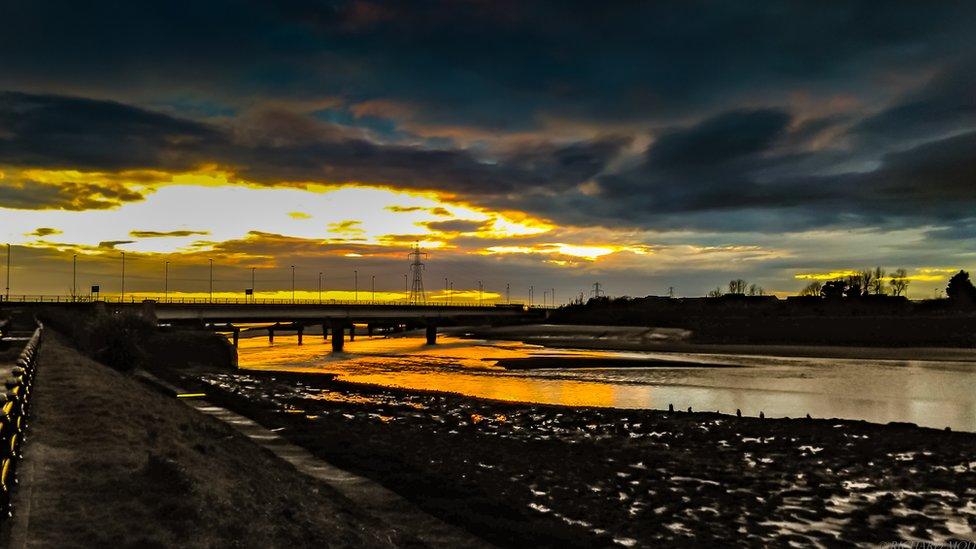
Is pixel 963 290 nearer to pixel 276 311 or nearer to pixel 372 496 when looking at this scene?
pixel 276 311

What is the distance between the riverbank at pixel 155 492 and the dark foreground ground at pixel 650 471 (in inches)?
129

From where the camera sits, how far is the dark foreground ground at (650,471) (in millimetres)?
14750

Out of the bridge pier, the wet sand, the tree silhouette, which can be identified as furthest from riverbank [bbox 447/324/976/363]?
the tree silhouette

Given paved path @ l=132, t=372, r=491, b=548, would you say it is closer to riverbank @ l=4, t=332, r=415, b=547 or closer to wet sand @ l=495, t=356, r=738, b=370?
riverbank @ l=4, t=332, r=415, b=547

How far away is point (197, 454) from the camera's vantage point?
1520cm

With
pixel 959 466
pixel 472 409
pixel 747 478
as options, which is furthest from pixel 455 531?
pixel 472 409

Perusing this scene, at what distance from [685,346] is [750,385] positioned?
5698 centimetres

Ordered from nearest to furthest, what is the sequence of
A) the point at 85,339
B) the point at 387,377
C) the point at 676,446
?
the point at 676,446
the point at 85,339
the point at 387,377

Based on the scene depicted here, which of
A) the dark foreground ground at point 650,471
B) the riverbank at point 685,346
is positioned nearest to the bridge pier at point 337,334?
the riverbank at point 685,346

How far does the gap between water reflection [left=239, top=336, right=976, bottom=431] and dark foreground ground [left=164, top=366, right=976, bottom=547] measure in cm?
854

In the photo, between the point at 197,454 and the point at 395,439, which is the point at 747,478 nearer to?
the point at 395,439

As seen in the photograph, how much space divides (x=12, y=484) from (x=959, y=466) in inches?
1004

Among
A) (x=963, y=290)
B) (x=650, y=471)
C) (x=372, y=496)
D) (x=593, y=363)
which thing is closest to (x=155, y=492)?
Result: (x=372, y=496)

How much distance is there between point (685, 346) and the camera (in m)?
107
